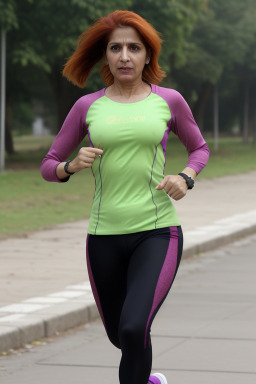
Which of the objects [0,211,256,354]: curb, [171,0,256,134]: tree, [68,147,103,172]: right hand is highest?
[68,147,103,172]: right hand

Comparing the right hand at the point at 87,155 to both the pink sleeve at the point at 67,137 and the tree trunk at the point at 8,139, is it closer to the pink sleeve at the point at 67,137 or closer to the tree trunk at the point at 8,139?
the pink sleeve at the point at 67,137

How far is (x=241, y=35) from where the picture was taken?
50.4m

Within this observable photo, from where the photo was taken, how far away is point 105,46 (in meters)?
4.91

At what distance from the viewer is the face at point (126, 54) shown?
4711 millimetres

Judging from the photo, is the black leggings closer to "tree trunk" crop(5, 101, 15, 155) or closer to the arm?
the arm

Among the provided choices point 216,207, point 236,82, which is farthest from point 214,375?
point 236,82

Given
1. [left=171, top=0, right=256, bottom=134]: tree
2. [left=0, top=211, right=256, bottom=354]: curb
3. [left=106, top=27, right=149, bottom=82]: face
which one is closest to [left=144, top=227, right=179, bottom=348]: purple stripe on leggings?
[left=106, top=27, right=149, bottom=82]: face

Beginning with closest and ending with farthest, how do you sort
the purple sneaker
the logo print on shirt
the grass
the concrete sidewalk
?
the logo print on shirt
the purple sneaker
the concrete sidewalk
the grass

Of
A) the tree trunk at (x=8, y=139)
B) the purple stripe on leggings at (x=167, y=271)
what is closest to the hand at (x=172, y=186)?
the purple stripe on leggings at (x=167, y=271)

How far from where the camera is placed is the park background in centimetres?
2033

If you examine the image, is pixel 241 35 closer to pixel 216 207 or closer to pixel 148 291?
pixel 216 207

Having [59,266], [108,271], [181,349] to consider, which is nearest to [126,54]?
[108,271]

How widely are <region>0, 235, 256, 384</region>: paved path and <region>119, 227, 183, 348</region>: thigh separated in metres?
1.68

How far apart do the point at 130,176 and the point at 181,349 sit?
2.81 meters
